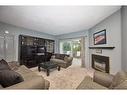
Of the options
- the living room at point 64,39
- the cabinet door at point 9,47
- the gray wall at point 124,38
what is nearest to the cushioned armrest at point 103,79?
the living room at point 64,39

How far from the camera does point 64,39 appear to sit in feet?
18.6

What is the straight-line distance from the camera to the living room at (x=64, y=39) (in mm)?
1625

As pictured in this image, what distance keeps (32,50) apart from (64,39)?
235 cm

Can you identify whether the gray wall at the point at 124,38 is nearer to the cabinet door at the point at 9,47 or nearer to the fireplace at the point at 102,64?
the fireplace at the point at 102,64

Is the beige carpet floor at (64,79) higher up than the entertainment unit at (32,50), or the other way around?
the entertainment unit at (32,50)

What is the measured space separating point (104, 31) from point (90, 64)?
1.91 meters

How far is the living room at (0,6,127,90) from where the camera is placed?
Result: 5.33 feet

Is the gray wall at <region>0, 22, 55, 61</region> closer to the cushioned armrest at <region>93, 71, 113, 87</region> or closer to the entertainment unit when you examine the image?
the entertainment unit

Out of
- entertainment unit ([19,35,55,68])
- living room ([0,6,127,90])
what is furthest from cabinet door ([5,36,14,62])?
entertainment unit ([19,35,55,68])

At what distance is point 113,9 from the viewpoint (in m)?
2.14

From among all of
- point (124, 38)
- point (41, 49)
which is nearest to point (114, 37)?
point (124, 38)

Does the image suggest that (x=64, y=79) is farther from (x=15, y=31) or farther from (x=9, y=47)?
(x=15, y=31)
